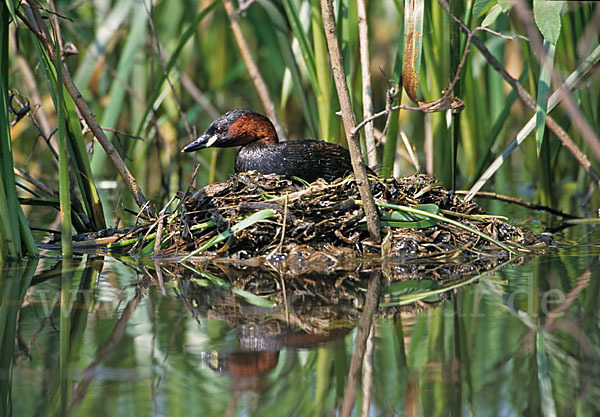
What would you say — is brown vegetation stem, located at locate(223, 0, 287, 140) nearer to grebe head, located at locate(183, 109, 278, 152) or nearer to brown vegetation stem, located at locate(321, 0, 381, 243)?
grebe head, located at locate(183, 109, 278, 152)

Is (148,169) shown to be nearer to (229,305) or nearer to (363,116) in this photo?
(363,116)

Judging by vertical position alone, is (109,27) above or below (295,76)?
above

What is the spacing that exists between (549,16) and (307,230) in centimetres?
154

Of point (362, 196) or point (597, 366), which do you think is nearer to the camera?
point (597, 366)

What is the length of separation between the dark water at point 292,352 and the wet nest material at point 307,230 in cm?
60

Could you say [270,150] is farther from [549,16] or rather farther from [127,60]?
[549,16]

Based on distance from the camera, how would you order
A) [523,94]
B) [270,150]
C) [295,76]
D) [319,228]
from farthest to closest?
[295,76] → [270,150] → [523,94] → [319,228]

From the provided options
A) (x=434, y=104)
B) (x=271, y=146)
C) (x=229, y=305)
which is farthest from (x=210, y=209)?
(x=434, y=104)

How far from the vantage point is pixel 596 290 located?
2736 mm

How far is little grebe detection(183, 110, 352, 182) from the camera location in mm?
4195

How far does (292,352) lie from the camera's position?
2148mm

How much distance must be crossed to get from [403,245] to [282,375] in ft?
5.59

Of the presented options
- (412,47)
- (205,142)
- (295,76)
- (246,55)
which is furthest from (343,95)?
(246,55)

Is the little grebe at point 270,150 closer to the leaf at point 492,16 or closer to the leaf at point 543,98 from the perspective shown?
the leaf at point 543,98
